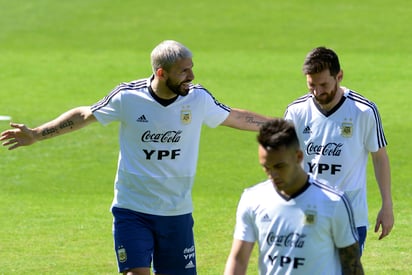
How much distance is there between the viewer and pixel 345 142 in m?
8.93

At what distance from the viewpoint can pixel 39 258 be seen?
40.2ft

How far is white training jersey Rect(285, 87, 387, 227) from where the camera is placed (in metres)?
8.94

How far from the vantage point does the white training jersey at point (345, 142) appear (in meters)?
8.94

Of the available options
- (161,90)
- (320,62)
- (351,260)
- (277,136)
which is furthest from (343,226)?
(161,90)

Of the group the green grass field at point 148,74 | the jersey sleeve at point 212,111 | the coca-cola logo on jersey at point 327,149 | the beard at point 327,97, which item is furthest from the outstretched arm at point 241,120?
the green grass field at point 148,74

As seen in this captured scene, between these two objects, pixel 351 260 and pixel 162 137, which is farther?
pixel 162 137

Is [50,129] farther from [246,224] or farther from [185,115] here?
[246,224]

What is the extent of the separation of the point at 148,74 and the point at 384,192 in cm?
1480

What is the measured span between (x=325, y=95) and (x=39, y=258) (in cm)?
487

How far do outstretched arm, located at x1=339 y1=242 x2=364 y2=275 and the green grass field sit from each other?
201 inches

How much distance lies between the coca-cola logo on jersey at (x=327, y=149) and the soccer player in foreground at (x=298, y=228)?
90.5 inches

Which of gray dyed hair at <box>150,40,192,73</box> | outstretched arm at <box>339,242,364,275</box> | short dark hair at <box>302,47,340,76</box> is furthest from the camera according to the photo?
gray dyed hair at <box>150,40,192,73</box>

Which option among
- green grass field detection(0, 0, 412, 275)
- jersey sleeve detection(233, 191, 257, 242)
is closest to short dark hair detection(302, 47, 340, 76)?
jersey sleeve detection(233, 191, 257, 242)

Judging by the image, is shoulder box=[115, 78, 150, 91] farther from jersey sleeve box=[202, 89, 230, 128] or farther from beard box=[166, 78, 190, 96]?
jersey sleeve box=[202, 89, 230, 128]
